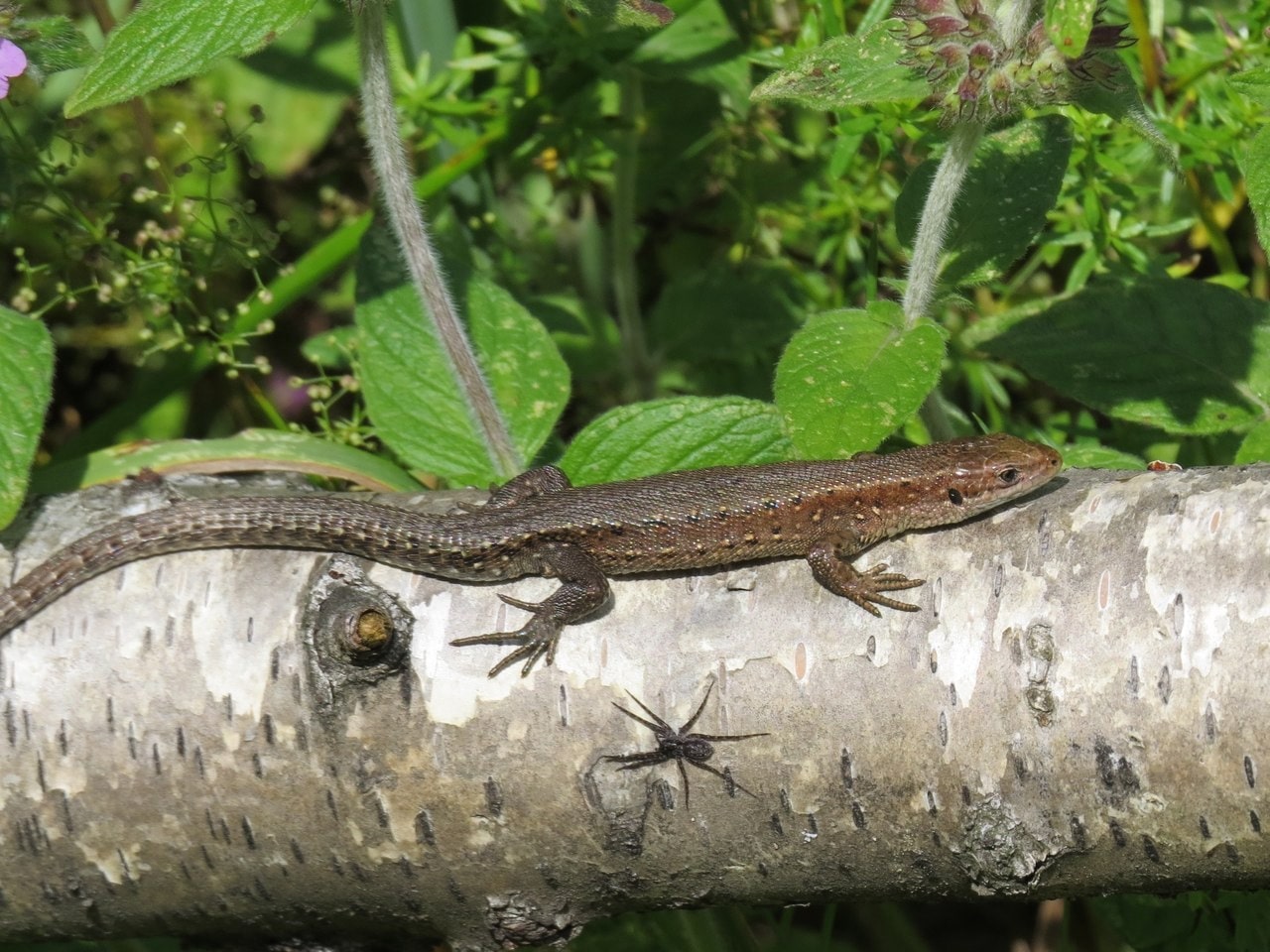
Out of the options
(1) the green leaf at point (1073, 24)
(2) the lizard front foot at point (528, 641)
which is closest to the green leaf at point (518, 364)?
(2) the lizard front foot at point (528, 641)

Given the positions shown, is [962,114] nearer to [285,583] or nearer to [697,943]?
[285,583]

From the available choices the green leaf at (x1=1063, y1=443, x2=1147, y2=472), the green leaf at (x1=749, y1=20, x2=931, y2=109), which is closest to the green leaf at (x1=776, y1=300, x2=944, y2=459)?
the green leaf at (x1=749, y1=20, x2=931, y2=109)

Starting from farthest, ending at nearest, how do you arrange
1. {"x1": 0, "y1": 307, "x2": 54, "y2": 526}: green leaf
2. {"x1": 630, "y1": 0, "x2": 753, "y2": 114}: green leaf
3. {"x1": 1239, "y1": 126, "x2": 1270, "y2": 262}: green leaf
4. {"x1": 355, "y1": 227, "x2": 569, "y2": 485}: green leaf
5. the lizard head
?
{"x1": 630, "y1": 0, "x2": 753, "y2": 114}: green leaf, {"x1": 355, "y1": 227, "x2": 569, "y2": 485}: green leaf, the lizard head, {"x1": 0, "y1": 307, "x2": 54, "y2": 526}: green leaf, {"x1": 1239, "y1": 126, "x2": 1270, "y2": 262}: green leaf

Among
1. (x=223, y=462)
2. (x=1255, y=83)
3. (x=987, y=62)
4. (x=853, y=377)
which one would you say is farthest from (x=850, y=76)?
(x=223, y=462)

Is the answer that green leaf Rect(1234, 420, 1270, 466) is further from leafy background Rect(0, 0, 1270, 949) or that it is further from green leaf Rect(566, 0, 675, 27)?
green leaf Rect(566, 0, 675, 27)

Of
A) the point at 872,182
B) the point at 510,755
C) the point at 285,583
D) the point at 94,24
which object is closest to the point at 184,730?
the point at 285,583
